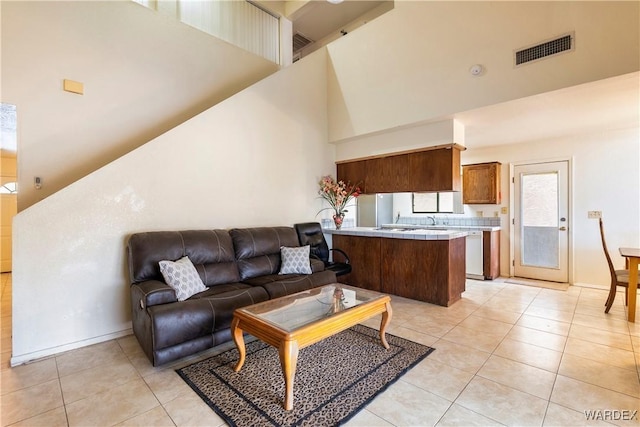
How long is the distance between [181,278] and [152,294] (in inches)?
11.6

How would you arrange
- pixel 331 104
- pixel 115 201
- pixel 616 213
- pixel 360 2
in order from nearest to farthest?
1. pixel 115 201
2. pixel 616 213
3. pixel 331 104
4. pixel 360 2

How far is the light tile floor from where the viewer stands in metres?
1.81

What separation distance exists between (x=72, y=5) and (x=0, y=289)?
14.4 ft

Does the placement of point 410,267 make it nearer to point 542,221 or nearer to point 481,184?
point 481,184

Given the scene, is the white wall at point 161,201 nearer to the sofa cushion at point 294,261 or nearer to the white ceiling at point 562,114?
the sofa cushion at point 294,261

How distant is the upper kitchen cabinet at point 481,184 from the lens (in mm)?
5402

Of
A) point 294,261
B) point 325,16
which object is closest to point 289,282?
point 294,261

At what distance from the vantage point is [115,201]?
9.78 feet

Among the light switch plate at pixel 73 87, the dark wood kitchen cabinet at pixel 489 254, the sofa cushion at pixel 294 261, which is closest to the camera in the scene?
the light switch plate at pixel 73 87

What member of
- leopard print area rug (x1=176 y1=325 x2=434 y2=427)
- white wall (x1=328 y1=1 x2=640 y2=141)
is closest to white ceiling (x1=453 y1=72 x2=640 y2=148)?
white wall (x1=328 y1=1 x2=640 y2=141)

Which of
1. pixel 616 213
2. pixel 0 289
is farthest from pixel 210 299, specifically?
pixel 616 213

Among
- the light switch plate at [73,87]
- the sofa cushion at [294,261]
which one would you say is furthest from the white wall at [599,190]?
the light switch plate at [73,87]

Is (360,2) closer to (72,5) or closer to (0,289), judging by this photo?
(72,5)

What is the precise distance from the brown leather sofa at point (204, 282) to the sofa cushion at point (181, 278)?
6 centimetres
